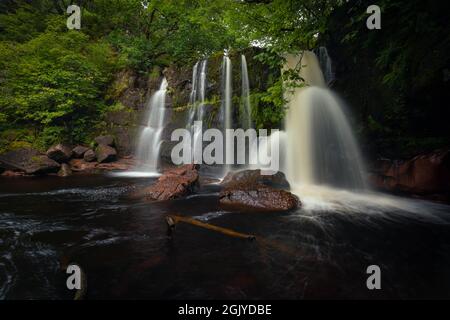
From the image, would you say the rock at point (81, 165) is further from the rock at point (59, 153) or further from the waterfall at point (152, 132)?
the waterfall at point (152, 132)

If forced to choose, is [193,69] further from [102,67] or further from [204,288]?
[204,288]

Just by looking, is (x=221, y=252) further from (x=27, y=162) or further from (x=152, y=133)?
(x=27, y=162)

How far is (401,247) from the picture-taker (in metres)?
4.62

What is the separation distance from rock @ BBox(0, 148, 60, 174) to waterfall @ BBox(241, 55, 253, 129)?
10.4m

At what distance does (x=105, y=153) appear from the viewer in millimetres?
14930

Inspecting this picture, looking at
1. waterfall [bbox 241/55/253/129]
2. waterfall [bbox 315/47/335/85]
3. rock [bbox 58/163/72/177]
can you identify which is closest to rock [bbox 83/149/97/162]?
rock [bbox 58/163/72/177]

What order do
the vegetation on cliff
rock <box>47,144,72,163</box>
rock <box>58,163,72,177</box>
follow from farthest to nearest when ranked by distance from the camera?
1. rock <box>47,144,72,163</box>
2. rock <box>58,163,72,177</box>
3. the vegetation on cliff

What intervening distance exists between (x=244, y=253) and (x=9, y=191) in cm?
953

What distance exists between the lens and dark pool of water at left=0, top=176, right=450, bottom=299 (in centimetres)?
330

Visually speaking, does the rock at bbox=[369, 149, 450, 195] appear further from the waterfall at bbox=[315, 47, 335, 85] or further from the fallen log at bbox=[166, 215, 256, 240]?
the fallen log at bbox=[166, 215, 256, 240]

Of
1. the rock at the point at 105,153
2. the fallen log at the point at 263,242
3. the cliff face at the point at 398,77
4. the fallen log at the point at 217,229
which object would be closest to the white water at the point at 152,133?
the rock at the point at 105,153

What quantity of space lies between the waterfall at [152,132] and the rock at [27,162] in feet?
15.0

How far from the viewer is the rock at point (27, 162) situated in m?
12.5
